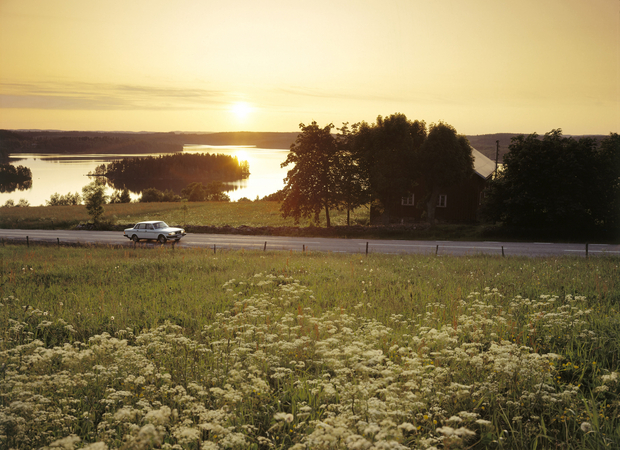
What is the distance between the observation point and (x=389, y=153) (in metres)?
40.6

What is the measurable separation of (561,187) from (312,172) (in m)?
21.6

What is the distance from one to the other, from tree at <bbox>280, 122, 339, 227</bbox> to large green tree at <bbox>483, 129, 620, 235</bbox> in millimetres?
14700

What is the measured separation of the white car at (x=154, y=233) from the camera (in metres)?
31.9

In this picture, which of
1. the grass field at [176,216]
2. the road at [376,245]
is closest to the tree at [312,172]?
the road at [376,245]

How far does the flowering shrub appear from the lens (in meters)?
4.16

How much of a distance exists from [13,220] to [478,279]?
54.7 meters

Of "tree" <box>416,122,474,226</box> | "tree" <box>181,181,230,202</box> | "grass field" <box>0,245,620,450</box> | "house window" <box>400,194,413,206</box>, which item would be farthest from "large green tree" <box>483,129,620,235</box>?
"tree" <box>181,181,230,202</box>

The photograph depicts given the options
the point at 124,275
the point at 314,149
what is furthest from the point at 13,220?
the point at 124,275

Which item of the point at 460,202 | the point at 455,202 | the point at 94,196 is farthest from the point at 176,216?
the point at 460,202

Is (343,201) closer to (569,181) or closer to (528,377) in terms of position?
(569,181)

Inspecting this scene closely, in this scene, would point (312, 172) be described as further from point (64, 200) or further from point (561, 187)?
point (64, 200)

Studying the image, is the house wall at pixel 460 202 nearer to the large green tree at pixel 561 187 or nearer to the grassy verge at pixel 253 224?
the grassy verge at pixel 253 224

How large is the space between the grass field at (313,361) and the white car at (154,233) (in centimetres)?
1669

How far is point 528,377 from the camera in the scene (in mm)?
5582
